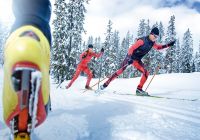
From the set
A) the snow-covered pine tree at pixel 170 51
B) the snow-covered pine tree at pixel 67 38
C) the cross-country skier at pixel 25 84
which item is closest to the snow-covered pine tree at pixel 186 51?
the snow-covered pine tree at pixel 170 51

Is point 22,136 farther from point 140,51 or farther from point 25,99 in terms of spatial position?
point 140,51

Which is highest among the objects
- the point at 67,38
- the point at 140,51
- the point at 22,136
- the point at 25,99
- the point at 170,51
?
the point at 170,51

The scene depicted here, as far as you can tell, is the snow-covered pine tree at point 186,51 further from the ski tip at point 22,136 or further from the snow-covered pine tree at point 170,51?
the ski tip at point 22,136

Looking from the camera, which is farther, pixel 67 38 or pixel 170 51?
pixel 170 51

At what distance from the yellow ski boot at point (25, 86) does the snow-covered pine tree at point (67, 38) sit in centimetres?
3173

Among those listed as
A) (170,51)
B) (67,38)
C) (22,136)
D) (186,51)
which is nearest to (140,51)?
(22,136)

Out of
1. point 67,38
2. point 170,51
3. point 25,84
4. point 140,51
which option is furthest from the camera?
point 170,51

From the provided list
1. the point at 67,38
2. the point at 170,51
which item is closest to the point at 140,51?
the point at 67,38

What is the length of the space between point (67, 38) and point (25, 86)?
33610 millimetres

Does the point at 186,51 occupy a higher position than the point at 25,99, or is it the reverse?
the point at 186,51

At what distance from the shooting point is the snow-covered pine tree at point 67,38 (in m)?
34.4

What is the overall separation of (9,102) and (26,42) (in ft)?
1.42

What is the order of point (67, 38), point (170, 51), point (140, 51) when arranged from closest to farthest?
point (140, 51) < point (67, 38) < point (170, 51)

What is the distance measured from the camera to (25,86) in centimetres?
180
